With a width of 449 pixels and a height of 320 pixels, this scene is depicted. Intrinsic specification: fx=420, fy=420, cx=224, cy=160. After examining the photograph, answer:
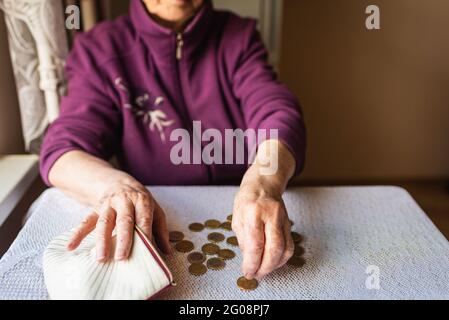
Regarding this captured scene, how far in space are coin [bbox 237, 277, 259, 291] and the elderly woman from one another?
241 millimetres

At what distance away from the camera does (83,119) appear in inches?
34.5

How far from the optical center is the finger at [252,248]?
0.57 m

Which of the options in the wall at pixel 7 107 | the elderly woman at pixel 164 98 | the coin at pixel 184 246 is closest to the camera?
the coin at pixel 184 246

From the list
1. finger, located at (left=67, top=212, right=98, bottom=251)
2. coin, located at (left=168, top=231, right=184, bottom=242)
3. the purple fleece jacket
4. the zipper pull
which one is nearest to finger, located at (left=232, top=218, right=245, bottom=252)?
coin, located at (left=168, top=231, right=184, bottom=242)

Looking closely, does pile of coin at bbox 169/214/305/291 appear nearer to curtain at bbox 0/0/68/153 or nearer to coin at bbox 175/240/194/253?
coin at bbox 175/240/194/253

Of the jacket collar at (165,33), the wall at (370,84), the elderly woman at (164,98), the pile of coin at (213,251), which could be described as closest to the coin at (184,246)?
the pile of coin at (213,251)

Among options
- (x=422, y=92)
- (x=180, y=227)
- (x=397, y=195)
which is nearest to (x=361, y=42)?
(x=422, y=92)

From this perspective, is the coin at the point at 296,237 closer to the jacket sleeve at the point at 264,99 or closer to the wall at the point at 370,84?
the jacket sleeve at the point at 264,99

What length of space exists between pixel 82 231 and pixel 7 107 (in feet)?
2.14

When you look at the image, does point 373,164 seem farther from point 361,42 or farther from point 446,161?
point 361,42

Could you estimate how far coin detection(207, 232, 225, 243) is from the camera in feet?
2.19

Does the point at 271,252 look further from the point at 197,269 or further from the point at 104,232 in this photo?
the point at 104,232

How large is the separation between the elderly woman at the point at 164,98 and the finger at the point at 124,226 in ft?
0.46
